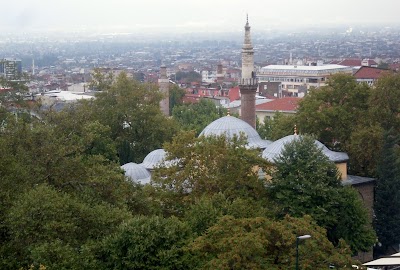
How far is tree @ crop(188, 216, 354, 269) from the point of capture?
625 inches

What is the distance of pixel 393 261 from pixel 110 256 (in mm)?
8350

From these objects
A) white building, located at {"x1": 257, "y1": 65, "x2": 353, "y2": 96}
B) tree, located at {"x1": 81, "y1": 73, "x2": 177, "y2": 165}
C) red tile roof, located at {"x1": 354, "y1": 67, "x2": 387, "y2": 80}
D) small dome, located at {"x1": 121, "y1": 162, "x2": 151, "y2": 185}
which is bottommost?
white building, located at {"x1": 257, "y1": 65, "x2": 353, "y2": 96}

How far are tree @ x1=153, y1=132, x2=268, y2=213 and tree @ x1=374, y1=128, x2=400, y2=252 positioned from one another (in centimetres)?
609

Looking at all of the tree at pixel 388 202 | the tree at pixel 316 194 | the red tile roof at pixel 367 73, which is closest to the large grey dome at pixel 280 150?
the tree at pixel 388 202

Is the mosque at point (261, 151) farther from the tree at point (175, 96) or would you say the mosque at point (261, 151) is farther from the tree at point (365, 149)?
→ the tree at point (175, 96)

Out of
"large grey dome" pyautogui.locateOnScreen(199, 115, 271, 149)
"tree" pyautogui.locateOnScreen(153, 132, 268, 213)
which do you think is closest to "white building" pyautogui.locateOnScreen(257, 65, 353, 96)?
"large grey dome" pyautogui.locateOnScreen(199, 115, 271, 149)

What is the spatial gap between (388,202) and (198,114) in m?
24.2

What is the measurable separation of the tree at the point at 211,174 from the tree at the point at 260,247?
414 centimetres

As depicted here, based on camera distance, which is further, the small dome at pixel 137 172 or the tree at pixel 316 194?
the small dome at pixel 137 172

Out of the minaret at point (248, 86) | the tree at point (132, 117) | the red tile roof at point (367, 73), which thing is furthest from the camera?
the red tile roof at point (367, 73)

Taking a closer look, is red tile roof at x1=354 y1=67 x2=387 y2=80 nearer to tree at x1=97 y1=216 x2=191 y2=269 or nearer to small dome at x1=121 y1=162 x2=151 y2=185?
small dome at x1=121 y1=162 x2=151 y2=185

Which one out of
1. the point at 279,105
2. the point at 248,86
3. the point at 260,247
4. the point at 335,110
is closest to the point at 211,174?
the point at 260,247

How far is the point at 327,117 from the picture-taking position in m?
31.2

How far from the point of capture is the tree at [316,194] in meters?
21.9
